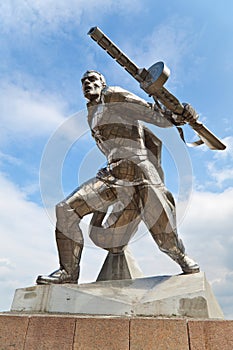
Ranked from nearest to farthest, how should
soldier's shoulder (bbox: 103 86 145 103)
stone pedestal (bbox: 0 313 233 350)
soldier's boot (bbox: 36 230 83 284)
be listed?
1. stone pedestal (bbox: 0 313 233 350)
2. soldier's boot (bbox: 36 230 83 284)
3. soldier's shoulder (bbox: 103 86 145 103)

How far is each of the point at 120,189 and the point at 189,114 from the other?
155cm

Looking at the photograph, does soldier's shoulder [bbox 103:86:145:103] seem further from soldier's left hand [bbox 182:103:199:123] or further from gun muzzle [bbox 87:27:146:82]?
soldier's left hand [bbox 182:103:199:123]

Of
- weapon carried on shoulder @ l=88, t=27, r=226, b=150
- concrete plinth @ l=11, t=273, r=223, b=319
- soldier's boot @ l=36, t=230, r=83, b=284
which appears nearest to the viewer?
concrete plinth @ l=11, t=273, r=223, b=319

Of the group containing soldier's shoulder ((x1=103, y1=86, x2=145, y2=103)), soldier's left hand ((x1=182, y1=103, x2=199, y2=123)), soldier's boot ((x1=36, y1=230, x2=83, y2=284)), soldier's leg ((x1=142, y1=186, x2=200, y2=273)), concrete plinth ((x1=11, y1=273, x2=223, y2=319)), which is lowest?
concrete plinth ((x1=11, y1=273, x2=223, y2=319))

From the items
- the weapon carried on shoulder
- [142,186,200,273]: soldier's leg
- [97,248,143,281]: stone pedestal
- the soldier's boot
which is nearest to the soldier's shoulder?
the weapon carried on shoulder

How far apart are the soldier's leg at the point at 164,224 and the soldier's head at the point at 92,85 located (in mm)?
1785

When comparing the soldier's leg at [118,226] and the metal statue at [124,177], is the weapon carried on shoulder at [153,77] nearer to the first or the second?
the metal statue at [124,177]

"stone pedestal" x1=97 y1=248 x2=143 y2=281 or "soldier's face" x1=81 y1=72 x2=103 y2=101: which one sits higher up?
"soldier's face" x1=81 y1=72 x2=103 y2=101

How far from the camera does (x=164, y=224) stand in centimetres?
430

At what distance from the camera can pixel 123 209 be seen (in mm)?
4930

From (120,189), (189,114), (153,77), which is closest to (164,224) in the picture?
(120,189)

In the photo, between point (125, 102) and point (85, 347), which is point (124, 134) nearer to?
point (125, 102)

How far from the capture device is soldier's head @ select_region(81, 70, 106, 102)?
16.5 ft

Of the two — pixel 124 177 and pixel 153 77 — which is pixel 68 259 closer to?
pixel 124 177
